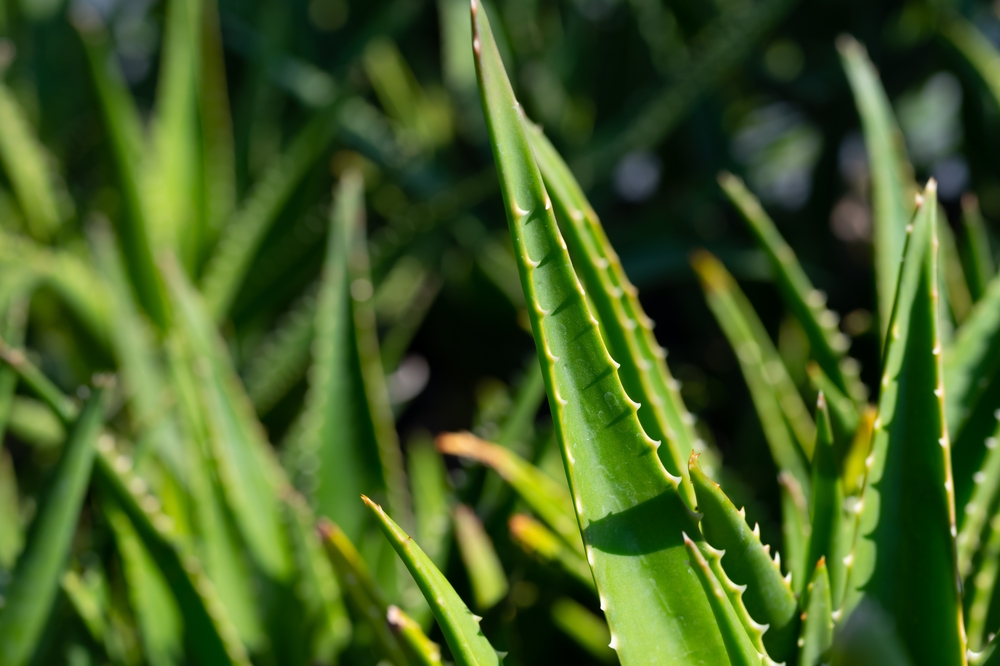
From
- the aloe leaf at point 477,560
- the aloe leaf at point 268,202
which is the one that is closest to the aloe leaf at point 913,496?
the aloe leaf at point 477,560

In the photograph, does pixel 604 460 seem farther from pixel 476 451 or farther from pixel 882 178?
pixel 882 178

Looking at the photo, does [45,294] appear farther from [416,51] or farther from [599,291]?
[599,291]

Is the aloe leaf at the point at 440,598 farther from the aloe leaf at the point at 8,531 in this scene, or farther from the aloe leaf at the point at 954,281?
the aloe leaf at the point at 954,281

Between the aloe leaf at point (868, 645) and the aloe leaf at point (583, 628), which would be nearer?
the aloe leaf at point (868, 645)

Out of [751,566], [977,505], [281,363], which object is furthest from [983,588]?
[281,363]

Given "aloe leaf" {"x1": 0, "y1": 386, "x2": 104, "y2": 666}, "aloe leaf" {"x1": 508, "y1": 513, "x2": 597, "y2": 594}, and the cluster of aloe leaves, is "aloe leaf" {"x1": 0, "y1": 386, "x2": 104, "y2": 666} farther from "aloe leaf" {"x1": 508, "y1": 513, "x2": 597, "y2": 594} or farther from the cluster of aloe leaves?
"aloe leaf" {"x1": 508, "y1": 513, "x2": 597, "y2": 594}

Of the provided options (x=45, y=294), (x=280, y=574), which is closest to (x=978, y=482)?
(x=280, y=574)

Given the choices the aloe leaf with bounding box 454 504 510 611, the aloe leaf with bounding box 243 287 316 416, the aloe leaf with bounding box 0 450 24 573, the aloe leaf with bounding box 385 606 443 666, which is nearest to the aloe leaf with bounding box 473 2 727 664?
the aloe leaf with bounding box 385 606 443 666
